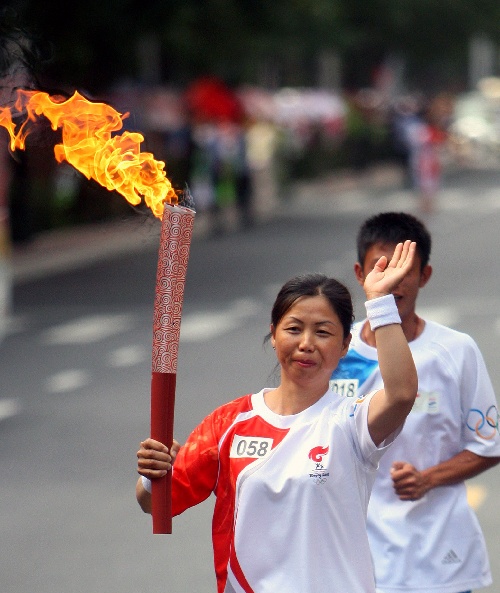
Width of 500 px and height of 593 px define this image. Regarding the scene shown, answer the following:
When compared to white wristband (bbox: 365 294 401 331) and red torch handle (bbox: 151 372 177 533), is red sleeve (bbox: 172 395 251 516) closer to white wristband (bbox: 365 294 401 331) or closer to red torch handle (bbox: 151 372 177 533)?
red torch handle (bbox: 151 372 177 533)

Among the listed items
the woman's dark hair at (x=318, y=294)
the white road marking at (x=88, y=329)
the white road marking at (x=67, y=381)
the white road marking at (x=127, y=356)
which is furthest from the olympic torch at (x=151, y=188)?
the white road marking at (x=88, y=329)

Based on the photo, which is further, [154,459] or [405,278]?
[405,278]

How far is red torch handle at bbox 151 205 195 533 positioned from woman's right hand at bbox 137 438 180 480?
22 mm

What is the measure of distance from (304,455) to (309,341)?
27cm

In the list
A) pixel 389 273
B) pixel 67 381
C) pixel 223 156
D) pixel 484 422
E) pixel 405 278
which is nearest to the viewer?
pixel 389 273

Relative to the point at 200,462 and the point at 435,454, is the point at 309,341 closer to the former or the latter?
the point at 200,462

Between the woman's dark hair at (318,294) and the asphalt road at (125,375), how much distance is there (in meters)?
0.35

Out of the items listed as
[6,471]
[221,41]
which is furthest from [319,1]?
[6,471]

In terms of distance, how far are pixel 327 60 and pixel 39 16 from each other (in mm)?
34561

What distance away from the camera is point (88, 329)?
15.1 m

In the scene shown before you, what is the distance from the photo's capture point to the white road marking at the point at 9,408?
1049 centimetres

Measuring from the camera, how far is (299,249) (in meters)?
23.8

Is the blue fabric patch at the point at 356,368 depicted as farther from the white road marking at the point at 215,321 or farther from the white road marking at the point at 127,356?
the white road marking at the point at 215,321

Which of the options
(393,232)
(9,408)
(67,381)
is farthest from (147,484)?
(67,381)
